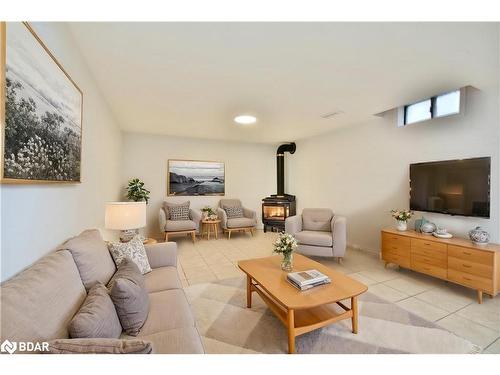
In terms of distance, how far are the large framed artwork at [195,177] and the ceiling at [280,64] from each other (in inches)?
77.7

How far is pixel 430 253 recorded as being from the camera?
8.64 feet

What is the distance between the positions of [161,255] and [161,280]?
A: 16.1 inches

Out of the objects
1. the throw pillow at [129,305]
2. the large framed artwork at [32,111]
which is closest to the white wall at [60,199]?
the large framed artwork at [32,111]

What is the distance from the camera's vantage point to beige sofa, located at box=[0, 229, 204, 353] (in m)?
0.80

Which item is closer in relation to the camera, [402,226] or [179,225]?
[402,226]

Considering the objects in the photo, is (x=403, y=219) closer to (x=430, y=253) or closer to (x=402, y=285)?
(x=430, y=253)

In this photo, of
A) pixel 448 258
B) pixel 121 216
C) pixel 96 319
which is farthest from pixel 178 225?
pixel 448 258

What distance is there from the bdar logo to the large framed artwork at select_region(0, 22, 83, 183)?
2.18 feet

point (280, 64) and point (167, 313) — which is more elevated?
point (280, 64)

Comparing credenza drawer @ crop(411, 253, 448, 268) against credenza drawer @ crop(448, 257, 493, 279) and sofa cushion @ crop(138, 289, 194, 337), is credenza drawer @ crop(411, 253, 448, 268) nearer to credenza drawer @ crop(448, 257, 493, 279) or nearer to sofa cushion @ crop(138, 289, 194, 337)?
credenza drawer @ crop(448, 257, 493, 279)

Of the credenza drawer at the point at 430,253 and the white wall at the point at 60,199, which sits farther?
the credenza drawer at the point at 430,253

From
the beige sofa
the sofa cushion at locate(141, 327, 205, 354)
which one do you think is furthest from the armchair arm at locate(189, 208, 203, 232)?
the sofa cushion at locate(141, 327, 205, 354)

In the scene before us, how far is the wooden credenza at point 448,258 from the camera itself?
7.15ft

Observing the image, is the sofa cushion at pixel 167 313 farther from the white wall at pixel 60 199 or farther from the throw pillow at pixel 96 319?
the white wall at pixel 60 199
